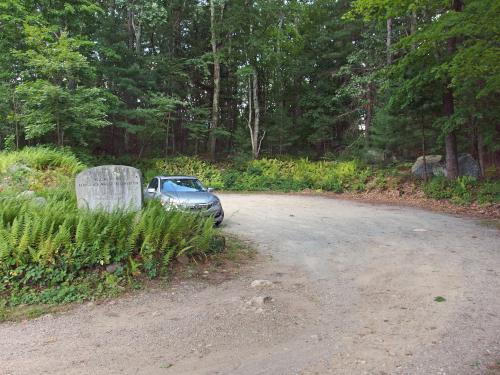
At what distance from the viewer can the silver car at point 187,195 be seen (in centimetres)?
1016

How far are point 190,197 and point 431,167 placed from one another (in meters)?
12.8

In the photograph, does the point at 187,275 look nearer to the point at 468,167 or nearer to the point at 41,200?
the point at 41,200

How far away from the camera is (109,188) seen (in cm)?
804

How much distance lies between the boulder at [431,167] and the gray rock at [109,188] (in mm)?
14240

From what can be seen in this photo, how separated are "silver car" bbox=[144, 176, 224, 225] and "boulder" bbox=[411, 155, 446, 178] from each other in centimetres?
1148

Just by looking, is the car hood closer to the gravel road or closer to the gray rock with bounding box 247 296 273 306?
the gravel road

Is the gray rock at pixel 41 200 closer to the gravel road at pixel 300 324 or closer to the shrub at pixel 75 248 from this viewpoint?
the shrub at pixel 75 248

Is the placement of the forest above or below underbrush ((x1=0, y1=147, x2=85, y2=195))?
above

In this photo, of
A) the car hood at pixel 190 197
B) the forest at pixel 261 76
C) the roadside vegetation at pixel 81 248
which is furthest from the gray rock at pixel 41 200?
the forest at pixel 261 76

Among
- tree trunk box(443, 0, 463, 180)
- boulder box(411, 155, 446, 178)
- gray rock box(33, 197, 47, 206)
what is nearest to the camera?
gray rock box(33, 197, 47, 206)

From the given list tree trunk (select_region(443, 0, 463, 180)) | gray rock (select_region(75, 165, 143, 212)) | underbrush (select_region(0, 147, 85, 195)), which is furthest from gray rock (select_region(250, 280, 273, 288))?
tree trunk (select_region(443, 0, 463, 180))

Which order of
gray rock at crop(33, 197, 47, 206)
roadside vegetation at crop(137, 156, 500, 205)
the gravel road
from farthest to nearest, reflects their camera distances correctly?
roadside vegetation at crop(137, 156, 500, 205), gray rock at crop(33, 197, 47, 206), the gravel road

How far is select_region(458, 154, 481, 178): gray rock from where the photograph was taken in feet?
55.5

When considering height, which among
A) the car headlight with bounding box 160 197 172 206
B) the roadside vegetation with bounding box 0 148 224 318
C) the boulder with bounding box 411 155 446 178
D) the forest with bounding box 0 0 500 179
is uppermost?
the forest with bounding box 0 0 500 179
